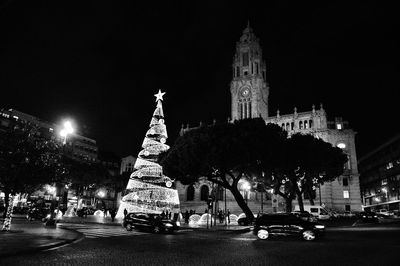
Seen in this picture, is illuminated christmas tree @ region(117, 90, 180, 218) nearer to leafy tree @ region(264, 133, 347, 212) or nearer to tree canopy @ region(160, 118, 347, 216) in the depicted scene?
tree canopy @ region(160, 118, 347, 216)

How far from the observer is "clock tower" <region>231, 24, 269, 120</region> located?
79.2 meters

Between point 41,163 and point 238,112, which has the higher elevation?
point 238,112

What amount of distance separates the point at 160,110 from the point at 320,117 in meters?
45.9

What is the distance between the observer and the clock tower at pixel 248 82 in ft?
260

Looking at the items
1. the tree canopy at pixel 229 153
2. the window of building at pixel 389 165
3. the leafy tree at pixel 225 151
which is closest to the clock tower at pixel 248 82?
the window of building at pixel 389 165

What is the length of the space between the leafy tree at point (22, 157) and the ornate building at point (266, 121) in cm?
4286

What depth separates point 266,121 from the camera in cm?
7844

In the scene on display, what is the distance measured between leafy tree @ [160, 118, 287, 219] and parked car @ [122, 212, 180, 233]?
32.9 ft

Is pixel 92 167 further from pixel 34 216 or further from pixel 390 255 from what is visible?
pixel 390 255

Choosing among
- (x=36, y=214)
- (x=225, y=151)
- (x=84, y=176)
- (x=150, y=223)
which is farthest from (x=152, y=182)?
(x=84, y=176)

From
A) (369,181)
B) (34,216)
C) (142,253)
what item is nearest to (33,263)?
(142,253)

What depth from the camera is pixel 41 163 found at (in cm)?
2117

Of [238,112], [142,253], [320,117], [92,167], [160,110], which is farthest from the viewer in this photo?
[238,112]

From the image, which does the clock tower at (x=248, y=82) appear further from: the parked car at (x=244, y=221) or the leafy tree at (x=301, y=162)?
the parked car at (x=244, y=221)
